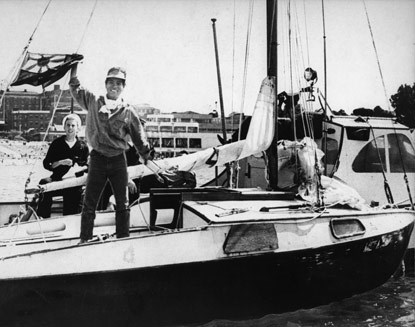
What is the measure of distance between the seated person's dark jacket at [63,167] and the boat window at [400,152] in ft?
17.7

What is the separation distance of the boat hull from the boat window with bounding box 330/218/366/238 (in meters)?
0.14

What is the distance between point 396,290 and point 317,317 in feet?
7.18

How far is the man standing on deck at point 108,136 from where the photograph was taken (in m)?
4.75

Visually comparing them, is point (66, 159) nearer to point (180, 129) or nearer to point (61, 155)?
point (61, 155)

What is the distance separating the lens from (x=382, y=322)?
589 centimetres

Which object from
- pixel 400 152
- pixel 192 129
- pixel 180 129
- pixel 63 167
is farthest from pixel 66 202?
pixel 180 129


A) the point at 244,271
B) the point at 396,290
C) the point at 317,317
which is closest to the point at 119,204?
the point at 244,271

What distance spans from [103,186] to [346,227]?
303 centimetres

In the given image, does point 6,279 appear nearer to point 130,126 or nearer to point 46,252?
point 46,252

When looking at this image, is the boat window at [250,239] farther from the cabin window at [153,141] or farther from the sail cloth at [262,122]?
the sail cloth at [262,122]

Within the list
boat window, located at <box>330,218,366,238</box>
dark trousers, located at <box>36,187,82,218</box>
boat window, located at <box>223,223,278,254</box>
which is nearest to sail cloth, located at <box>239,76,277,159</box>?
boat window, located at <box>330,218,366,238</box>

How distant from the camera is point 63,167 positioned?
22.9 ft

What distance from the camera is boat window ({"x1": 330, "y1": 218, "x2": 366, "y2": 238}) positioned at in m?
5.63

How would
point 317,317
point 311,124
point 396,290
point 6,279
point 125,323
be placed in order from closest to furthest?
point 6,279, point 125,323, point 317,317, point 396,290, point 311,124
